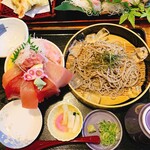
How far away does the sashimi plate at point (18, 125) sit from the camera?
65.1 inches

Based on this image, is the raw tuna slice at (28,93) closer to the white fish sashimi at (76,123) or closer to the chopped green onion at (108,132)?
the white fish sashimi at (76,123)

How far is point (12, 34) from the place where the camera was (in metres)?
2.00

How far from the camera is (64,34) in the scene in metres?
2.02

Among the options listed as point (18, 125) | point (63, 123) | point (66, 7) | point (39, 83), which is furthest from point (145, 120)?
point (66, 7)

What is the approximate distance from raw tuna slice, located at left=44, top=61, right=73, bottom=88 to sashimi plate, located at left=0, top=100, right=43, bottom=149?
22cm

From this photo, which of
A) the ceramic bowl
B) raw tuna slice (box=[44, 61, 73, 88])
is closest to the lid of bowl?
the ceramic bowl

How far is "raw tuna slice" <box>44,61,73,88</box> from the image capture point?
5.47 ft

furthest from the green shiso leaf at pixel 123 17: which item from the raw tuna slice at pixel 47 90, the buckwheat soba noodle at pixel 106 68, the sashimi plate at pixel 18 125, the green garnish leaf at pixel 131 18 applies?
the sashimi plate at pixel 18 125

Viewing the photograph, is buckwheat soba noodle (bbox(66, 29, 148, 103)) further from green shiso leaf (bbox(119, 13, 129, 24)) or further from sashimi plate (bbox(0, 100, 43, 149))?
sashimi plate (bbox(0, 100, 43, 149))

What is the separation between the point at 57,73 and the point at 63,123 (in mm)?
299

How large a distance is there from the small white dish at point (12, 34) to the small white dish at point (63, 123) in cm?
53

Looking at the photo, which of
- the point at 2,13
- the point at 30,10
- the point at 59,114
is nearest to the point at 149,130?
the point at 59,114

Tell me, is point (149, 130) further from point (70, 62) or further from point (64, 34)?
point (64, 34)

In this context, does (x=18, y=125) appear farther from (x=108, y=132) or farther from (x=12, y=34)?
(x=12, y=34)
